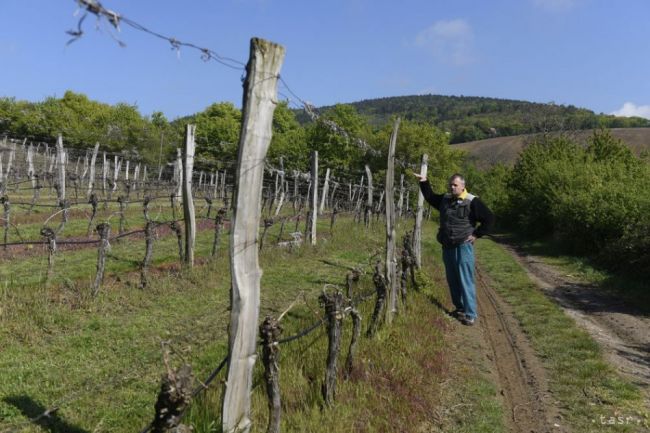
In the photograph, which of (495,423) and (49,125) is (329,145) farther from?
(495,423)

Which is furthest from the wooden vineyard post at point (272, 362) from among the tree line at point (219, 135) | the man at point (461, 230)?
the tree line at point (219, 135)

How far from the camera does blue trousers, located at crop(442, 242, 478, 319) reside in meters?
8.35

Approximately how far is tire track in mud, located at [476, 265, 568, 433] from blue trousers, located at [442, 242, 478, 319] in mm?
418

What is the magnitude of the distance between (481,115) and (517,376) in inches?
5687

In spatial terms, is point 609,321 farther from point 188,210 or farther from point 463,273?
point 188,210

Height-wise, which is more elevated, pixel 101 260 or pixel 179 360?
pixel 101 260

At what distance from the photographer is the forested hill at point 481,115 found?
70.9 m

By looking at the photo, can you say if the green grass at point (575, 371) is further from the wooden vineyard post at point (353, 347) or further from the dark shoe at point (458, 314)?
the wooden vineyard post at point (353, 347)

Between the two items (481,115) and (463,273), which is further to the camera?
(481,115)

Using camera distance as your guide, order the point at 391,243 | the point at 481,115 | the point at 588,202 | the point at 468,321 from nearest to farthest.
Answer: the point at 391,243 < the point at 468,321 < the point at 588,202 < the point at 481,115

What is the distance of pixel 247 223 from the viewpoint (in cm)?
350

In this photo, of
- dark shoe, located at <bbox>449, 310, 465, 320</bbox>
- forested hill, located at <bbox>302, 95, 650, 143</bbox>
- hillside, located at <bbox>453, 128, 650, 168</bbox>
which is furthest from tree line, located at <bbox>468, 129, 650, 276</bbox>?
hillside, located at <bbox>453, 128, 650, 168</bbox>

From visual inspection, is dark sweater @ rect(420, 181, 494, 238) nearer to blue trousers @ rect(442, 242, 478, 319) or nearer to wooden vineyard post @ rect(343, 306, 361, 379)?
blue trousers @ rect(442, 242, 478, 319)

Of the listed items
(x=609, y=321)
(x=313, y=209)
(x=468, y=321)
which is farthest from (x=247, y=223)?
(x=313, y=209)
